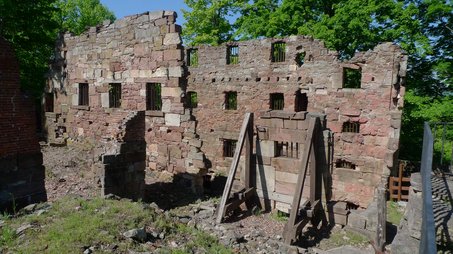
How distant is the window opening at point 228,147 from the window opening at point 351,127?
577 cm

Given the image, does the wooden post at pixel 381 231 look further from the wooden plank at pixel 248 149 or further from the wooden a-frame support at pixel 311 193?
the wooden plank at pixel 248 149

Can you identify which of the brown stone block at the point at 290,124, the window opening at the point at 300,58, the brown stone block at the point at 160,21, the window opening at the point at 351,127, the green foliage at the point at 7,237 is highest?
the brown stone block at the point at 160,21

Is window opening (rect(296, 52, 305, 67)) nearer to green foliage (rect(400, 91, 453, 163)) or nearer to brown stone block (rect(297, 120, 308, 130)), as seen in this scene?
green foliage (rect(400, 91, 453, 163))

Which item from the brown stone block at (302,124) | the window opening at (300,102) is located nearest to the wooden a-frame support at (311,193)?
the brown stone block at (302,124)

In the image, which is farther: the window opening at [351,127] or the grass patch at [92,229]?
the window opening at [351,127]

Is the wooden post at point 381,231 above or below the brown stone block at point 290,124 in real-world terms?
below

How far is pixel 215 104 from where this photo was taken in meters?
17.6

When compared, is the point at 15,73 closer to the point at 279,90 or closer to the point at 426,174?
the point at 426,174

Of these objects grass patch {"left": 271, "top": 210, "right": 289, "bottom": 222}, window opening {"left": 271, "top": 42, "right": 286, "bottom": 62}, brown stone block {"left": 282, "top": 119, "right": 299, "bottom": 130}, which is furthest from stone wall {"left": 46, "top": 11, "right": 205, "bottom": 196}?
window opening {"left": 271, "top": 42, "right": 286, "bottom": 62}

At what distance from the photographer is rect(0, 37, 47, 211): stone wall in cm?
723

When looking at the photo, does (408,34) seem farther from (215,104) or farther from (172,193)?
(172,193)

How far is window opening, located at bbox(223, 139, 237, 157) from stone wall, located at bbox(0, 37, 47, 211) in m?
10.5

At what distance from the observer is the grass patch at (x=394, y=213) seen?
10216mm

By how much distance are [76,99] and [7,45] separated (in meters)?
7.59
